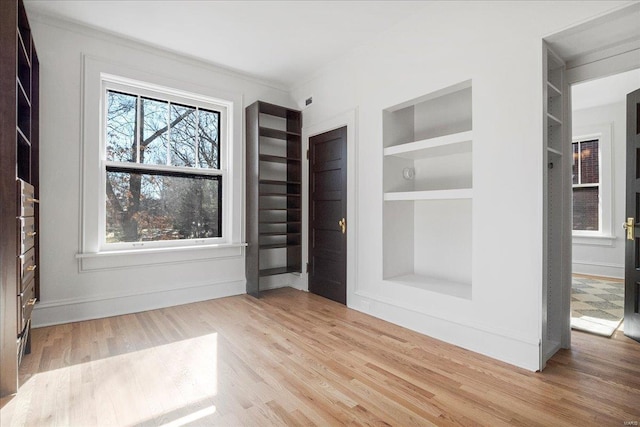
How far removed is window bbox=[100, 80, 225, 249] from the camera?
A: 3.53 metres

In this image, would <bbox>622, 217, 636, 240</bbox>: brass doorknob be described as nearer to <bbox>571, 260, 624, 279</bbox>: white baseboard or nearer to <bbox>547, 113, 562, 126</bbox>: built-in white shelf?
<bbox>547, 113, 562, 126</bbox>: built-in white shelf

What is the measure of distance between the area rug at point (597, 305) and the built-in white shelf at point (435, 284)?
3.76 feet

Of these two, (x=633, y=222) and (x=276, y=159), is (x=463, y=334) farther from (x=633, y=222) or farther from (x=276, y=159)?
(x=276, y=159)

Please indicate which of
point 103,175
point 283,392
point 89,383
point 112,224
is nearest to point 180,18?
point 103,175

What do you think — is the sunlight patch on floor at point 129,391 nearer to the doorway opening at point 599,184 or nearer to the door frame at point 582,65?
the door frame at point 582,65

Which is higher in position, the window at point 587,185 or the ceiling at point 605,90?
the ceiling at point 605,90

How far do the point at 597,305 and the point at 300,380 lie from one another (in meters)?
3.72

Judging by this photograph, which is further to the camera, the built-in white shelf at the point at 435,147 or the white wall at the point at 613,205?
the white wall at the point at 613,205

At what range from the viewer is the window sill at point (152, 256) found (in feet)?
10.8

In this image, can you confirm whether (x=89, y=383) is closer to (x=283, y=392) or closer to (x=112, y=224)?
(x=283, y=392)

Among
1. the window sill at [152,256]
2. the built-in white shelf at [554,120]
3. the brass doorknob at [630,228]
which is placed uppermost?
the built-in white shelf at [554,120]

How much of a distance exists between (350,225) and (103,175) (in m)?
2.75

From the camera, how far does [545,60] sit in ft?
7.29

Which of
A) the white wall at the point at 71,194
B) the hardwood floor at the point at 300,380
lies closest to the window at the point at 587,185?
the hardwood floor at the point at 300,380
